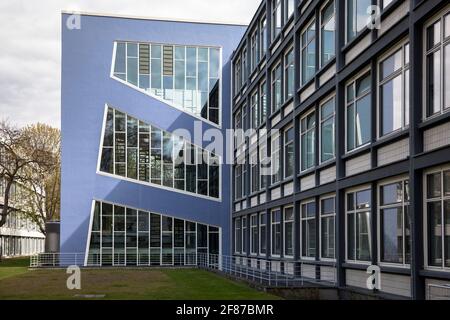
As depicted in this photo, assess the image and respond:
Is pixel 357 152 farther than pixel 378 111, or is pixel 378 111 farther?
pixel 357 152

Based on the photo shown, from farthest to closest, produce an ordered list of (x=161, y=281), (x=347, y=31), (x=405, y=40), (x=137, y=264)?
(x=137, y=264), (x=161, y=281), (x=347, y=31), (x=405, y=40)

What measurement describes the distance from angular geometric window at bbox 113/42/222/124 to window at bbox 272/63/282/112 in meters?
14.1

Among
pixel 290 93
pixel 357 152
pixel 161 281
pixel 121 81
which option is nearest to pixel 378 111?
pixel 357 152

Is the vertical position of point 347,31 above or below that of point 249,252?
above

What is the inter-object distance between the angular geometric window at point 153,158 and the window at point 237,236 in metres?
3.08

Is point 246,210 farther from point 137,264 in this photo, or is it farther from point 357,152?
point 357,152

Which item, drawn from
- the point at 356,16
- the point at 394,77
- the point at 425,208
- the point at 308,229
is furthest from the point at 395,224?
the point at 308,229

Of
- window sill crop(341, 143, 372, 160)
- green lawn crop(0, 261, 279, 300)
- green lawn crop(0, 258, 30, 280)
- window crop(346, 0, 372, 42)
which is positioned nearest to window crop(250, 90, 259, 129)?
green lawn crop(0, 261, 279, 300)

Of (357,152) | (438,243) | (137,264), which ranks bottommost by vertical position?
(137,264)

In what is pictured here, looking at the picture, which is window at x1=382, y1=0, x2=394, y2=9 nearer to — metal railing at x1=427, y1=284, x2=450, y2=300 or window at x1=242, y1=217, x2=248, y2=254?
metal railing at x1=427, y1=284, x2=450, y2=300

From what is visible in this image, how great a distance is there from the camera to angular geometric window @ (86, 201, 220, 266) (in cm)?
4419

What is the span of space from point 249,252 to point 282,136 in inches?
405

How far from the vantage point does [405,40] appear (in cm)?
1633

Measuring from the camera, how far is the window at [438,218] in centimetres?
1413
